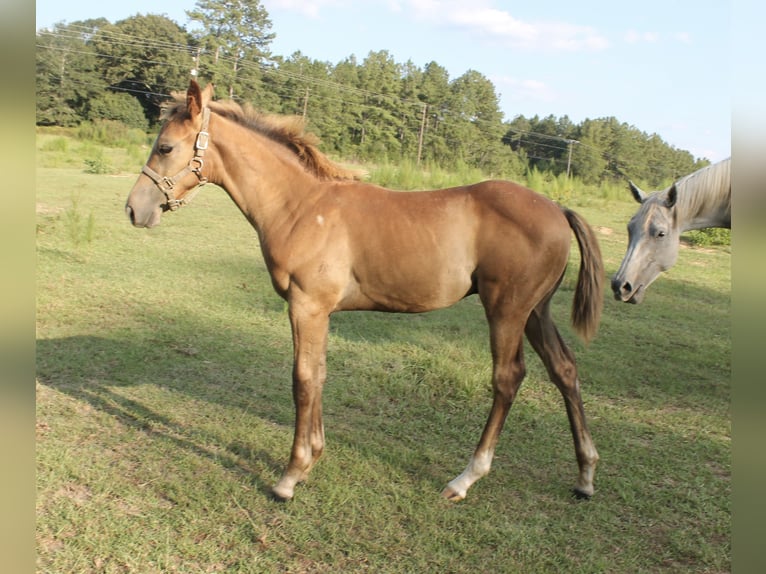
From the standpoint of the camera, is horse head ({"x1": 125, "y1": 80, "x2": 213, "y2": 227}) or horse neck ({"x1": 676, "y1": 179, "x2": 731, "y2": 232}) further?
horse neck ({"x1": 676, "y1": 179, "x2": 731, "y2": 232})

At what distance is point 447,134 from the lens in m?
28.3

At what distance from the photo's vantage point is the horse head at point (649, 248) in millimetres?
3881

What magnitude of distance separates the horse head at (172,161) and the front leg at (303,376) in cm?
96

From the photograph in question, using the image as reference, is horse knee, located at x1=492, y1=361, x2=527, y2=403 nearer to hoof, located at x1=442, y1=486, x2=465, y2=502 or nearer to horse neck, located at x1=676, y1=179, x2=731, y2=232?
hoof, located at x1=442, y1=486, x2=465, y2=502

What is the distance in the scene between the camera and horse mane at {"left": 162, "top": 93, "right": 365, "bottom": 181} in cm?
381

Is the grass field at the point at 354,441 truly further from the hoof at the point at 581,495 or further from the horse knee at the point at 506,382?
the horse knee at the point at 506,382

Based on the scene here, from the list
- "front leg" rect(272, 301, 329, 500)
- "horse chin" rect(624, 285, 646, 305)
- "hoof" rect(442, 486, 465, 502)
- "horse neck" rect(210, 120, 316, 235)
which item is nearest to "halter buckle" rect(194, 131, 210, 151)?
"horse neck" rect(210, 120, 316, 235)

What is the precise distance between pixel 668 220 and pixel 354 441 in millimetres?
2521

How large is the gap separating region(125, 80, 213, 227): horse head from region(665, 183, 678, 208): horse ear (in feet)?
9.22

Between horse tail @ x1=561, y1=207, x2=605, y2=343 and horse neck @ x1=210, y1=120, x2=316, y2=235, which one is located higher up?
horse neck @ x1=210, y1=120, x2=316, y2=235

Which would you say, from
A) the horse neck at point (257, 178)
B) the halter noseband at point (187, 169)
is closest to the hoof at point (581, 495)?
the horse neck at point (257, 178)

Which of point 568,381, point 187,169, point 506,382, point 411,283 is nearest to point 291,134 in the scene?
point 187,169

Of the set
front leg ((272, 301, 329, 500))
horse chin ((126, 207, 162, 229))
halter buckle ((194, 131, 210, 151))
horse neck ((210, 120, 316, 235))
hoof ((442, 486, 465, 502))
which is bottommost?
hoof ((442, 486, 465, 502))
